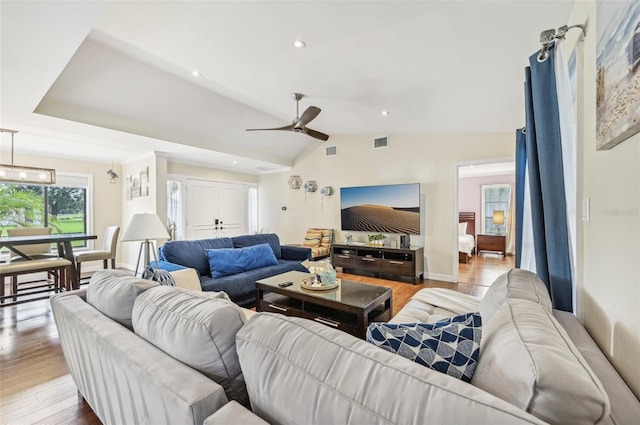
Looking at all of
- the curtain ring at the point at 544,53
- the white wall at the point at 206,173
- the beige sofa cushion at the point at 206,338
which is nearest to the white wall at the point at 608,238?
the curtain ring at the point at 544,53

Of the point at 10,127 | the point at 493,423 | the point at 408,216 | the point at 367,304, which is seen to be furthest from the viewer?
the point at 408,216

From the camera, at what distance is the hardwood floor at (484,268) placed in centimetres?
492

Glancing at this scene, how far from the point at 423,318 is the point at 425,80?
2.26 meters

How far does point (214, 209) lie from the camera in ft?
22.5

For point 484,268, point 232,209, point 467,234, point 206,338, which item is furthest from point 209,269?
point 467,234

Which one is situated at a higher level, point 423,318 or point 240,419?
point 240,419

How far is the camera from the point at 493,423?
0.52m

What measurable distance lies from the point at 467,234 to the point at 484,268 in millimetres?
2078

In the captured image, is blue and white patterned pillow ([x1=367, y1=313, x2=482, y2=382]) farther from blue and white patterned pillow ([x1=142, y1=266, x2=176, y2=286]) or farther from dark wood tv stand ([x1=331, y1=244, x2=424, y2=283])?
dark wood tv stand ([x1=331, y1=244, x2=424, y2=283])

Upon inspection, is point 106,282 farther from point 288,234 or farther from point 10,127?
point 288,234

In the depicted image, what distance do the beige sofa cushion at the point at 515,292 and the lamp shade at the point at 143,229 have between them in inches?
99.6

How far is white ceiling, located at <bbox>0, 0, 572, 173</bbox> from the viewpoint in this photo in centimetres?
189

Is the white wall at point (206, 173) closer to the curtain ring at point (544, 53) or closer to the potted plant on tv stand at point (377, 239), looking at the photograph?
the potted plant on tv stand at point (377, 239)

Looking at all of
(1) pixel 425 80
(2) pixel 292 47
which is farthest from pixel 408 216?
(2) pixel 292 47
